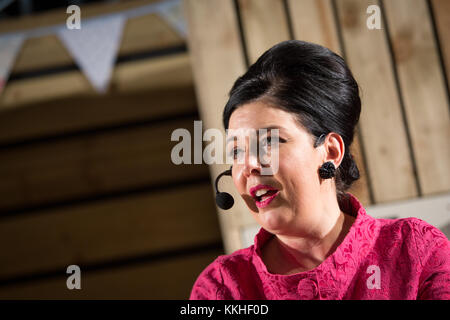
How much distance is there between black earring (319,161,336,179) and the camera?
55 centimetres

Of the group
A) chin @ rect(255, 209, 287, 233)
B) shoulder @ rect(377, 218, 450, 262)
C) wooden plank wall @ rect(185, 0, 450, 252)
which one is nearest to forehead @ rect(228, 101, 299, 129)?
chin @ rect(255, 209, 287, 233)

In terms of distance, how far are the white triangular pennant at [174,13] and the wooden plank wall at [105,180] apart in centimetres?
17

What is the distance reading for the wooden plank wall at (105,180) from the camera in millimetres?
1891

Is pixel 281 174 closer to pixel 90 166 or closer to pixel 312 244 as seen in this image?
pixel 312 244

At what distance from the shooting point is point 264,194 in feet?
1.74

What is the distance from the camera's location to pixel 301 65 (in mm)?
554

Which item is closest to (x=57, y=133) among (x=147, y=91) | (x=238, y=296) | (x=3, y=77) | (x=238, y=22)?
(x=3, y=77)

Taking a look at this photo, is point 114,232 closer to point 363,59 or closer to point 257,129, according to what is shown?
point 363,59

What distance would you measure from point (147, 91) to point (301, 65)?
4.72ft

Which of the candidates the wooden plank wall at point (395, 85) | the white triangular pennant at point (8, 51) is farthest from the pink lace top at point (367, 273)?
the white triangular pennant at point (8, 51)

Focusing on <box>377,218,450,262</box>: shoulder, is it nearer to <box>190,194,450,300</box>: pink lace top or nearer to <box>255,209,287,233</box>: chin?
<box>190,194,450,300</box>: pink lace top

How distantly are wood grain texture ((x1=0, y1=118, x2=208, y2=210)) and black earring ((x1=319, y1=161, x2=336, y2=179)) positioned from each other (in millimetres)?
1364

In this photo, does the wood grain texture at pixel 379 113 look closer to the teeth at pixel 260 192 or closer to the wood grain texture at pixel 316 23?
the wood grain texture at pixel 316 23

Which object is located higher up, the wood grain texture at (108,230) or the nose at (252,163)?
the nose at (252,163)
